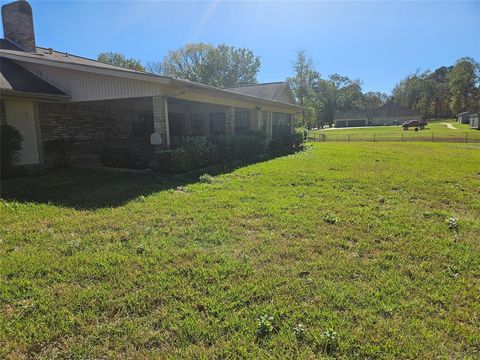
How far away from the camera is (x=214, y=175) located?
8.63m

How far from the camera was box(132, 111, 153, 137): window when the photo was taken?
43.3ft

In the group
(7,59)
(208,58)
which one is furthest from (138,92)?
(208,58)

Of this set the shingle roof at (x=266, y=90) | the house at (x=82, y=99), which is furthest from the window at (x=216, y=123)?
the shingle roof at (x=266, y=90)

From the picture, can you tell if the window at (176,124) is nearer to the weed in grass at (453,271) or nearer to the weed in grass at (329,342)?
the weed in grass at (453,271)

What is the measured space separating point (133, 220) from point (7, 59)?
29.2 feet

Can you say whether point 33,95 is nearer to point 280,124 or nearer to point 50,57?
point 50,57

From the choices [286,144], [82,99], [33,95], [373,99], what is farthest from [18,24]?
[373,99]

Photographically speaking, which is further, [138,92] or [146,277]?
[138,92]

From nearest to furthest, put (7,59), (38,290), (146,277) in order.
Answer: (38,290), (146,277), (7,59)

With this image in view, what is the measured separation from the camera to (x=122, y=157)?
9102 millimetres

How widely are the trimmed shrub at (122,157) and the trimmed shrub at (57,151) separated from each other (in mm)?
1234

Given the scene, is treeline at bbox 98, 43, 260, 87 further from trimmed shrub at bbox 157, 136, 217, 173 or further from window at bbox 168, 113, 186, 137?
trimmed shrub at bbox 157, 136, 217, 173

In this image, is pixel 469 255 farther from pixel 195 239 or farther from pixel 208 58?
pixel 208 58

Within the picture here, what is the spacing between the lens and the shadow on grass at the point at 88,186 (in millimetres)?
5812
